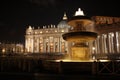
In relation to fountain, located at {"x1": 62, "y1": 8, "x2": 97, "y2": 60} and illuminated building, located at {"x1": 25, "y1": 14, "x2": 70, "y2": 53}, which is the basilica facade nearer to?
illuminated building, located at {"x1": 25, "y1": 14, "x2": 70, "y2": 53}

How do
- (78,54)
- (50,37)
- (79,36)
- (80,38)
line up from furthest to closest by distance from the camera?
1. (50,37)
2. (78,54)
3. (80,38)
4. (79,36)

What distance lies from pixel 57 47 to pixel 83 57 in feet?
337

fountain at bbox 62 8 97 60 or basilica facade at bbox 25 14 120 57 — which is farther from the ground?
basilica facade at bbox 25 14 120 57

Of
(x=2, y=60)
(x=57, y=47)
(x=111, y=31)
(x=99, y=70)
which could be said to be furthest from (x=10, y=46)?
(x=99, y=70)

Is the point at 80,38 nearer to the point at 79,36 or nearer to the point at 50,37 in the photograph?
the point at 79,36

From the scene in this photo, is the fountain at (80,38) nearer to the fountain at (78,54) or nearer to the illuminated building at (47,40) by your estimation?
the fountain at (78,54)

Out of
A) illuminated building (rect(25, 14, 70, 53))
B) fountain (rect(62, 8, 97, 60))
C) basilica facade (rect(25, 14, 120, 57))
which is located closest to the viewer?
fountain (rect(62, 8, 97, 60))

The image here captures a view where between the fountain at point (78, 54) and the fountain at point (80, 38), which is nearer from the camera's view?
the fountain at point (78, 54)

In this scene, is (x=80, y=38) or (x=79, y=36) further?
(x=80, y=38)

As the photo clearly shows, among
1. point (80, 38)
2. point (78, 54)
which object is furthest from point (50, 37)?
point (80, 38)

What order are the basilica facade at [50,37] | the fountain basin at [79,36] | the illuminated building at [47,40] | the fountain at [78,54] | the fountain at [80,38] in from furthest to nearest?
the illuminated building at [47,40], the basilica facade at [50,37], the fountain at [80,38], the fountain basin at [79,36], the fountain at [78,54]

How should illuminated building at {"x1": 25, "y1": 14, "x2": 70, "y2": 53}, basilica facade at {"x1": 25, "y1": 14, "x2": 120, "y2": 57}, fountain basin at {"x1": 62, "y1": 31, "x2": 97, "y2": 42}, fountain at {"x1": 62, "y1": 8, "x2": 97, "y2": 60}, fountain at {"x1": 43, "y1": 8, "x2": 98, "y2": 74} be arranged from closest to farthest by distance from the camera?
fountain at {"x1": 43, "y1": 8, "x2": 98, "y2": 74}, fountain basin at {"x1": 62, "y1": 31, "x2": 97, "y2": 42}, fountain at {"x1": 62, "y1": 8, "x2": 97, "y2": 60}, basilica facade at {"x1": 25, "y1": 14, "x2": 120, "y2": 57}, illuminated building at {"x1": 25, "y1": 14, "x2": 70, "y2": 53}

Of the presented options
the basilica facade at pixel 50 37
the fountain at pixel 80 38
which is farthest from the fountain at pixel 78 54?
the basilica facade at pixel 50 37

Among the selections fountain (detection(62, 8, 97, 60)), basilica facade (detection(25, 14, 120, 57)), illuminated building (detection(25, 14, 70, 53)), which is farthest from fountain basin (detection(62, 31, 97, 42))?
illuminated building (detection(25, 14, 70, 53))
